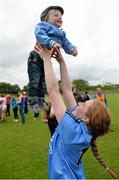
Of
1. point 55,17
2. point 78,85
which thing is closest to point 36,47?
point 55,17

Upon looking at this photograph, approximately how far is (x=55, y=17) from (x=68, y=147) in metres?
1.54

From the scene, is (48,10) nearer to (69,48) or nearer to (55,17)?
(55,17)

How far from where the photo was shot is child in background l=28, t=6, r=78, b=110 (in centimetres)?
450

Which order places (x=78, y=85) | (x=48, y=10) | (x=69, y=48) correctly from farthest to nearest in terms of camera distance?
(x=78, y=85) < (x=69, y=48) < (x=48, y=10)

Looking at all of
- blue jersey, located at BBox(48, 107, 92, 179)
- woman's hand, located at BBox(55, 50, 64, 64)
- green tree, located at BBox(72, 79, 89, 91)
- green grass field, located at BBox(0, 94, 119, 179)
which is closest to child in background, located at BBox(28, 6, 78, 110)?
woman's hand, located at BBox(55, 50, 64, 64)

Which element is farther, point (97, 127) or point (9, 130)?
point (9, 130)

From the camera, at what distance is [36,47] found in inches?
172

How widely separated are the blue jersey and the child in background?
78 centimetres

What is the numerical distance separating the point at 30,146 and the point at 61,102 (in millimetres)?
10145

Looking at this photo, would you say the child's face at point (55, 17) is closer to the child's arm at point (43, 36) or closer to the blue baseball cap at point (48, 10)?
the blue baseball cap at point (48, 10)

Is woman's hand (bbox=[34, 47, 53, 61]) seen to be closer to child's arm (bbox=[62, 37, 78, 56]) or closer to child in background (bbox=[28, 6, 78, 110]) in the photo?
child in background (bbox=[28, 6, 78, 110])

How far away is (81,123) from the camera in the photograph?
12.8ft

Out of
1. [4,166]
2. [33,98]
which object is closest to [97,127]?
[33,98]

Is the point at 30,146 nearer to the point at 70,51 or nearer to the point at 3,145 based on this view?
the point at 3,145
